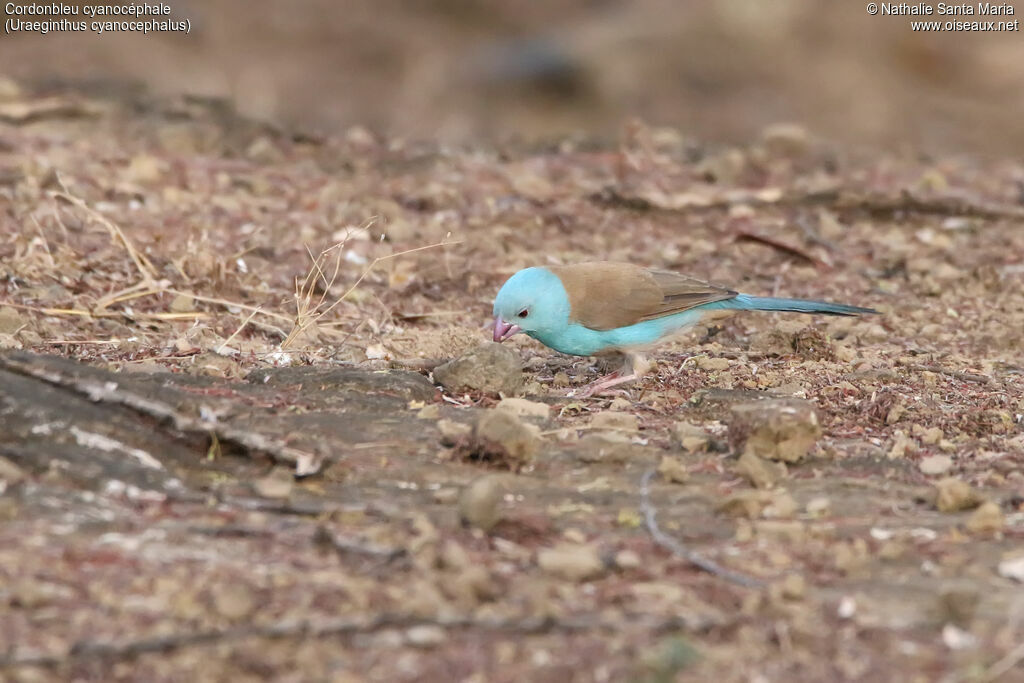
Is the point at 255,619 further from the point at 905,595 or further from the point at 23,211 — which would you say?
the point at 23,211

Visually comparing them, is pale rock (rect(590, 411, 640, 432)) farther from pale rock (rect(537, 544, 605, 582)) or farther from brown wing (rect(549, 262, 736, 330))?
pale rock (rect(537, 544, 605, 582))

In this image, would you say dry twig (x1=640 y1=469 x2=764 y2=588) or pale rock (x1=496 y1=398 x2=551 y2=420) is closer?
dry twig (x1=640 y1=469 x2=764 y2=588)

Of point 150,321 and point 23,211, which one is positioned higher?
point 23,211

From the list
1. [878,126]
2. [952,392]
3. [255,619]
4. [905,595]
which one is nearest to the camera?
[255,619]

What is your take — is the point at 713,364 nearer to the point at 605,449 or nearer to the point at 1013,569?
the point at 605,449

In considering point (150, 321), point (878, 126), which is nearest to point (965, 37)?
point (878, 126)

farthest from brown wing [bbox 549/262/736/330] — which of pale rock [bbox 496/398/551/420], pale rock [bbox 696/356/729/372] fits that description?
pale rock [bbox 496/398/551/420]

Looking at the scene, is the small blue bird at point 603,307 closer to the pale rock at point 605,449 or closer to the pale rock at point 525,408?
the pale rock at point 525,408
